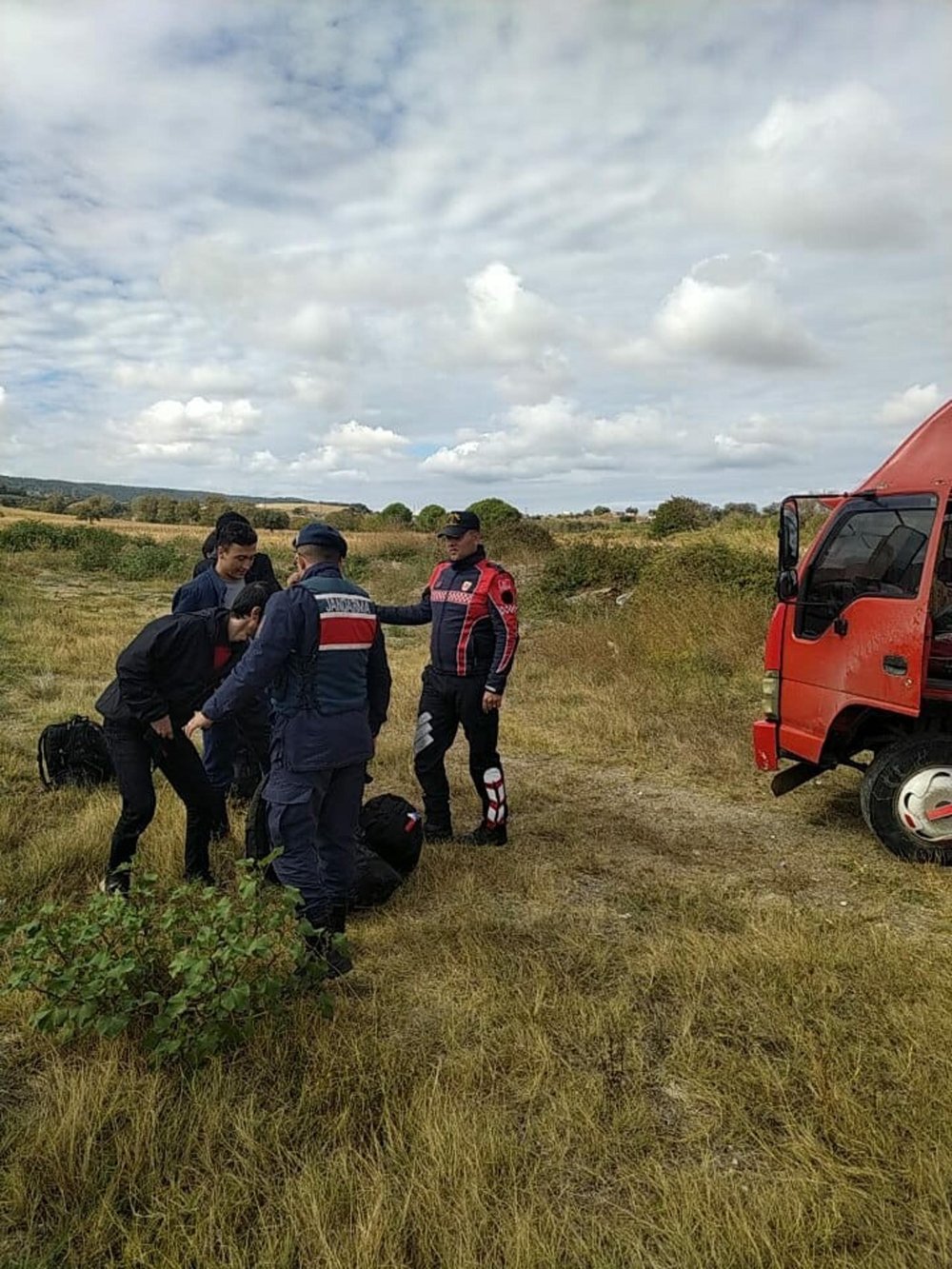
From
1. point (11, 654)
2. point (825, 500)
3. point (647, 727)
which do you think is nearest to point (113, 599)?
point (11, 654)

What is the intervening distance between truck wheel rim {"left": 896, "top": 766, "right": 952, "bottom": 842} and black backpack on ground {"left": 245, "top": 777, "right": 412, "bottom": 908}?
9.87 feet

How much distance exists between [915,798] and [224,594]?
4.24m

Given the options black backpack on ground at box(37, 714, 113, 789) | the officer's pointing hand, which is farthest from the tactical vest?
black backpack on ground at box(37, 714, 113, 789)

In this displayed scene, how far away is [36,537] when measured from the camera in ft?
112

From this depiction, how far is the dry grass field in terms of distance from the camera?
6.84ft

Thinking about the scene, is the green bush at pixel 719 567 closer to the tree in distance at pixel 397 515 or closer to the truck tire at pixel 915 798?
the truck tire at pixel 915 798

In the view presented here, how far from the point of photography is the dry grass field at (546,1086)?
6.84 ft

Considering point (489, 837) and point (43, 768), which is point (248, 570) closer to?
point (489, 837)

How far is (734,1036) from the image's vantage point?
9.65ft

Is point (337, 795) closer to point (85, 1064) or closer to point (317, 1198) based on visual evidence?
point (85, 1064)

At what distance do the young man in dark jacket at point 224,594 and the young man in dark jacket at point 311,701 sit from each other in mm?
1063

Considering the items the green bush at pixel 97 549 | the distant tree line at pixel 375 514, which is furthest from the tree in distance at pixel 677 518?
the green bush at pixel 97 549

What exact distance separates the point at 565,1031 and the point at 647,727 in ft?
16.8

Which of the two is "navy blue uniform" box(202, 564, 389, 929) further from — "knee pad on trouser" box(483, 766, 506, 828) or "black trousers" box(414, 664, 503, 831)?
"knee pad on trouser" box(483, 766, 506, 828)
